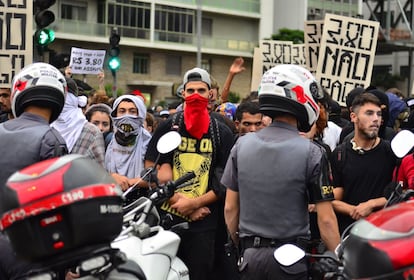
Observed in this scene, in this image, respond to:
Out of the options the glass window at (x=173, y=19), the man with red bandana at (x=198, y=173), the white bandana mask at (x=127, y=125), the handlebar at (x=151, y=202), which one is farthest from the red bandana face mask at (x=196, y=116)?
the glass window at (x=173, y=19)

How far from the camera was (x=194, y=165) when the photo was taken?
5.83m

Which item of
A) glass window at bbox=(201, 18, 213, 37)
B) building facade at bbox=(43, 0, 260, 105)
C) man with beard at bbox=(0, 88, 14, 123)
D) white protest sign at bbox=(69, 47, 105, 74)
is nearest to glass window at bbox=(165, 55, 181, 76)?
building facade at bbox=(43, 0, 260, 105)

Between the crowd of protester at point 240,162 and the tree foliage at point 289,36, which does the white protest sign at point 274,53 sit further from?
the tree foliage at point 289,36

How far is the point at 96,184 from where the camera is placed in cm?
319

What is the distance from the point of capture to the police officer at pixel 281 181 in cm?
430

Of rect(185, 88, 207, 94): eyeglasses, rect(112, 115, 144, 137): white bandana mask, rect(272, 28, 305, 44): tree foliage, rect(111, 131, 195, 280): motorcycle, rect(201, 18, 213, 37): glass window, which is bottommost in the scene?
rect(111, 131, 195, 280): motorcycle

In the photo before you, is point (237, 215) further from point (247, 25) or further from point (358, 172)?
point (247, 25)

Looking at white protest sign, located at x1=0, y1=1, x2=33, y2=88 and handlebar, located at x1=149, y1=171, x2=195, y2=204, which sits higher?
white protest sign, located at x1=0, y1=1, x2=33, y2=88

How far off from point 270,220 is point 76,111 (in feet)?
10.6

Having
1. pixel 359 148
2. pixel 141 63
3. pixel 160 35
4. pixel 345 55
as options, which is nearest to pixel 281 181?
pixel 359 148

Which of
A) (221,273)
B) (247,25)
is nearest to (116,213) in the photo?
(221,273)

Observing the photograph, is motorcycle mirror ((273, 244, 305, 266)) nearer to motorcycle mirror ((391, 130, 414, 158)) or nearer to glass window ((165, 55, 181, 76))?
motorcycle mirror ((391, 130, 414, 158))

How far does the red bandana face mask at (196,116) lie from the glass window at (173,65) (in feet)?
139

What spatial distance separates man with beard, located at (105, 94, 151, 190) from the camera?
6.33m
